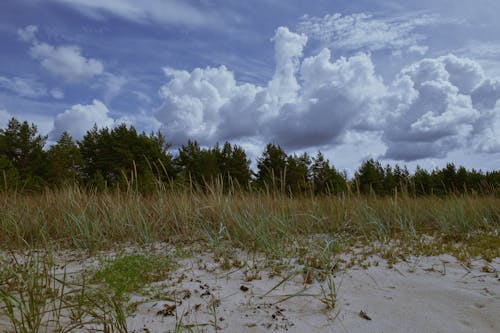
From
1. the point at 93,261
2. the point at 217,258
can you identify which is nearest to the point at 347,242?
the point at 217,258

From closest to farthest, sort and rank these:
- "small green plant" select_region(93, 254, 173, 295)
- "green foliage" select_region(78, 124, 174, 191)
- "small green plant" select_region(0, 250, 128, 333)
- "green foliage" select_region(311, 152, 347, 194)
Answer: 1. "small green plant" select_region(0, 250, 128, 333)
2. "small green plant" select_region(93, 254, 173, 295)
3. "green foliage" select_region(311, 152, 347, 194)
4. "green foliage" select_region(78, 124, 174, 191)

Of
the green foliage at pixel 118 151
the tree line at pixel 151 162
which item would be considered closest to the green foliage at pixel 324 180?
the tree line at pixel 151 162

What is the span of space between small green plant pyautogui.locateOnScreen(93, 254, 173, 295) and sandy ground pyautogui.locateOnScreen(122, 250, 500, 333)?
18 centimetres

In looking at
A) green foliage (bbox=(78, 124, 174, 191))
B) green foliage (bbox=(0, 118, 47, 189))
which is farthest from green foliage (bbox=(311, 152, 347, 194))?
green foliage (bbox=(0, 118, 47, 189))

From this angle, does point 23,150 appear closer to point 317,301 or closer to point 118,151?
point 118,151

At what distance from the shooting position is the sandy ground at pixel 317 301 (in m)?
2.30

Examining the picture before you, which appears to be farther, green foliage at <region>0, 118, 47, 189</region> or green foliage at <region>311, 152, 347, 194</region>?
green foliage at <region>0, 118, 47, 189</region>

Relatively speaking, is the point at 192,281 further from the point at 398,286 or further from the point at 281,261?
the point at 398,286

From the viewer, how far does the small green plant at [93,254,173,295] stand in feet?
9.38

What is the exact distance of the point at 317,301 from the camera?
262cm

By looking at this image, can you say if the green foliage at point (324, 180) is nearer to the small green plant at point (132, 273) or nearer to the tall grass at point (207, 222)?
the tall grass at point (207, 222)

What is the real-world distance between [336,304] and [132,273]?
1859 mm

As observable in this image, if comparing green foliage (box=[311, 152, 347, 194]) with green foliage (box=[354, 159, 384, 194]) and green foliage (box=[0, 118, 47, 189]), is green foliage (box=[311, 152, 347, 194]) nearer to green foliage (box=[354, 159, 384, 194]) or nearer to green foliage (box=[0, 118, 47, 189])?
green foliage (box=[354, 159, 384, 194])

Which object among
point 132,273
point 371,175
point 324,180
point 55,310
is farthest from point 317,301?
point 371,175
